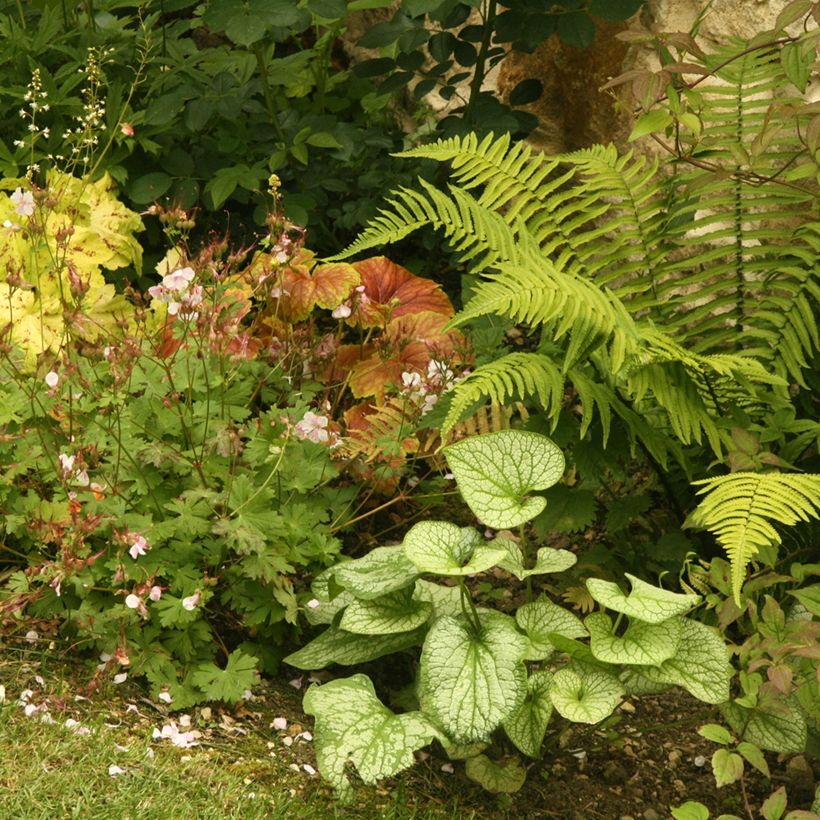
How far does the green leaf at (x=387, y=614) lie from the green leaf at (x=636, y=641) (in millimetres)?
377

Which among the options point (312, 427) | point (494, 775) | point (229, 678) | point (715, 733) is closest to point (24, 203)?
point (312, 427)

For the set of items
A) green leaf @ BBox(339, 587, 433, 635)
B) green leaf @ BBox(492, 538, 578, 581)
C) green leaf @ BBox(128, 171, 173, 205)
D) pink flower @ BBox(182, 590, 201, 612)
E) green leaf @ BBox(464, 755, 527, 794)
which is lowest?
green leaf @ BBox(464, 755, 527, 794)

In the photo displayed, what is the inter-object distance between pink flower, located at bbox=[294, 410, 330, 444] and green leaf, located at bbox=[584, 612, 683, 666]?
2.50ft

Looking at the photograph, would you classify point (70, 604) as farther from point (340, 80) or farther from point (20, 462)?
point (340, 80)

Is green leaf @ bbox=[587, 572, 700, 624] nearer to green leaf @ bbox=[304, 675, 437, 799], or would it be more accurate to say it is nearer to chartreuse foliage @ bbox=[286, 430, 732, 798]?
chartreuse foliage @ bbox=[286, 430, 732, 798]

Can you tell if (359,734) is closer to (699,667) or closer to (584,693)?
(584,693)

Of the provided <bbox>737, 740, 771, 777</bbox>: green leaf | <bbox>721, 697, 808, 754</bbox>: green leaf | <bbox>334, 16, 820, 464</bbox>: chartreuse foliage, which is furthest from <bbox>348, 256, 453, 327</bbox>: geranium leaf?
<bbox>737, 740, 771, 777</bbox>: green leaf

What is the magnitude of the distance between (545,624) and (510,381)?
0.54 meters

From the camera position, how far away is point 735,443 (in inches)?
112

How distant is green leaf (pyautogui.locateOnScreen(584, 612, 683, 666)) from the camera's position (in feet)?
8.20

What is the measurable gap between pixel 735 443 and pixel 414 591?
813 millimetres

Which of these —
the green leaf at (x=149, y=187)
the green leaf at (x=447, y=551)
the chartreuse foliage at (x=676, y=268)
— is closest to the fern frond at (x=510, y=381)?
the chartreuse foliage at (x=676, y=268)

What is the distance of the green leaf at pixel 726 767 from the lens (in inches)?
96.1

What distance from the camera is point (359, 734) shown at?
2.48 m
